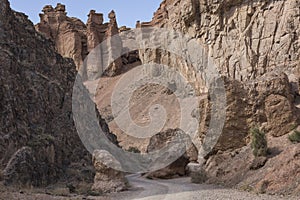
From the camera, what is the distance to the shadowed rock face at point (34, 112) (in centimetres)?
2027

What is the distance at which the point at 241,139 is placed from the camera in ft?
72.7

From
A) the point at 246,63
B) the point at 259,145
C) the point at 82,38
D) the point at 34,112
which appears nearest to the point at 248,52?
the point at 246,63

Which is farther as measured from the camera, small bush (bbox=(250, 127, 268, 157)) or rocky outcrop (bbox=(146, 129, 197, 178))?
rocky outcrop (bbox=(146, 129, 197, 178))

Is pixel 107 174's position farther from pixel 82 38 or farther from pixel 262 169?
pixel 82 38

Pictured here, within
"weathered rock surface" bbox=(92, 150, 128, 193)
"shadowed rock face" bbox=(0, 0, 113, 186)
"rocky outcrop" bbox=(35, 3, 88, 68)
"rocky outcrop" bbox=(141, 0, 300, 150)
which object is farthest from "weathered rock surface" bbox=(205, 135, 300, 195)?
"rocky outcrop" bbox=(35, 3, 88, 68)

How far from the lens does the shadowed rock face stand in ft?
66.5

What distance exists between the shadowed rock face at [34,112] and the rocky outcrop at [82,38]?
62.6 m

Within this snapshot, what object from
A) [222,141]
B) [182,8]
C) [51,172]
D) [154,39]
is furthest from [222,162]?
[154,39]

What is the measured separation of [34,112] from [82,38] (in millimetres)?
80185

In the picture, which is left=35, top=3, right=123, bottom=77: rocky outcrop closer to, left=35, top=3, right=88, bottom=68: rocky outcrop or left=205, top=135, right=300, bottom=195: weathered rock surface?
left=35, top=3, right=88, bottom=68: rocky outcrop

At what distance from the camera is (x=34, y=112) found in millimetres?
26031

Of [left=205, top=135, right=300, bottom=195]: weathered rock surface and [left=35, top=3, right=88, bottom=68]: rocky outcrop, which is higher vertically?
[left=35, top=3, right=88, bottom=68]: rocky outcrop

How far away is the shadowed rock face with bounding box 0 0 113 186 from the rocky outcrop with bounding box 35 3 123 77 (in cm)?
6258

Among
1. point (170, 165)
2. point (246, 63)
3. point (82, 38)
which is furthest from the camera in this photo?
point (82, 38)
